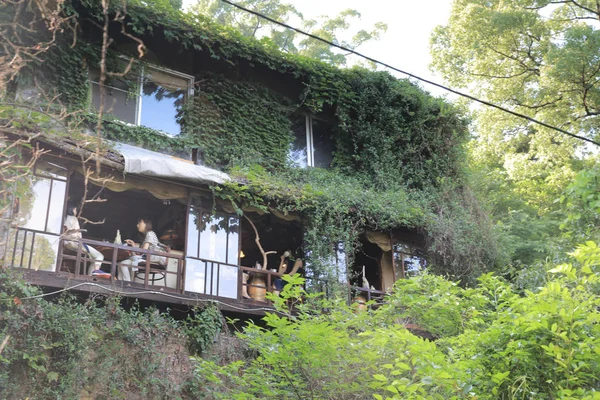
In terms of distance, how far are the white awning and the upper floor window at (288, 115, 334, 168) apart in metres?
3.45

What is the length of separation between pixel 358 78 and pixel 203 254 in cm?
677

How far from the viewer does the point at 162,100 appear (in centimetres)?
1402

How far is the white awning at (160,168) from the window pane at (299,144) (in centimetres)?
322

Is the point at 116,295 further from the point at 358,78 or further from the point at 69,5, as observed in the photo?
the point at 358,78

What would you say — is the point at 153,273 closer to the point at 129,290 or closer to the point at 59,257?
the point at 129,290

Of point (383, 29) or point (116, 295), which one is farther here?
point (383, 29)

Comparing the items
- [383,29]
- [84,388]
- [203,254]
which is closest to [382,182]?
[203,254]

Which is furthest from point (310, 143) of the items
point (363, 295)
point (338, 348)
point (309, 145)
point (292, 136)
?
point (338, 348)

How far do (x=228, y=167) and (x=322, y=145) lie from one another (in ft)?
11.3

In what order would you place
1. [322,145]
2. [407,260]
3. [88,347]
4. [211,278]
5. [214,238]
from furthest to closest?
1. [322,145]
2. [407,260]
3. [214,238]
4. [211,278]
5. [88,347]

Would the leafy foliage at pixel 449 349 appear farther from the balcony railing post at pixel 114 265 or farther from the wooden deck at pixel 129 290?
the balcony railing post at pixel 114 265

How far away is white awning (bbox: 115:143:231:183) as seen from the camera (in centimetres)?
1112

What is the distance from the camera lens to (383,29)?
3216 centimetres

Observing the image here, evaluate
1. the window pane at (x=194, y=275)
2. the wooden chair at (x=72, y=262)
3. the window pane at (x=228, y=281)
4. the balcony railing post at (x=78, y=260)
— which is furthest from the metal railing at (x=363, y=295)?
the balcony railing post at (x=78, y=260)
